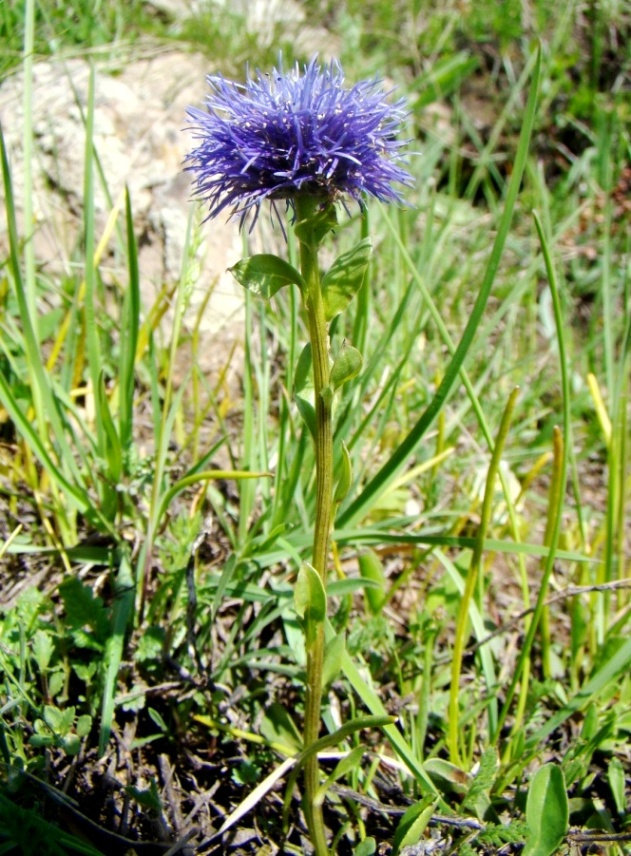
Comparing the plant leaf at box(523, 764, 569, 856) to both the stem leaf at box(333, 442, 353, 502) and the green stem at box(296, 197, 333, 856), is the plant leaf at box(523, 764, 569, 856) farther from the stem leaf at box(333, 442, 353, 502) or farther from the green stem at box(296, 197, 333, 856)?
the stem leaf at box(333, 442, 353, 502)

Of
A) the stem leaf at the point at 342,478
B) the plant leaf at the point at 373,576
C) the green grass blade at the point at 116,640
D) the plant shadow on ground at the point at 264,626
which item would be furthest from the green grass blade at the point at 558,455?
the green grass blade at the point at 116,640

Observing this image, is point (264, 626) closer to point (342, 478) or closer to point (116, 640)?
point (116, 640)

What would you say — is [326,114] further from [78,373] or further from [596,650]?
[596,650]

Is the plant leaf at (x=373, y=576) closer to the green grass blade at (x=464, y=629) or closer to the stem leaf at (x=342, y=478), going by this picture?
the green grass blade at (x=464, y=629)

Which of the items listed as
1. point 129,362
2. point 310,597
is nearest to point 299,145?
point 310,597

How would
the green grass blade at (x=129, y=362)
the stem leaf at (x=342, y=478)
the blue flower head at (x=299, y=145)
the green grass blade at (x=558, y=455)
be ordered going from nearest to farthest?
1. the blue flower head at (x=299, y=145)
2. the stem leaf at (x=342, y=478)
3. the green grass blade at (x=558, y=455)
4. the green grass blade at (x=129, y=362)

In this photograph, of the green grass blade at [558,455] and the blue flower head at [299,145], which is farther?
the green grass blade at [558,455]

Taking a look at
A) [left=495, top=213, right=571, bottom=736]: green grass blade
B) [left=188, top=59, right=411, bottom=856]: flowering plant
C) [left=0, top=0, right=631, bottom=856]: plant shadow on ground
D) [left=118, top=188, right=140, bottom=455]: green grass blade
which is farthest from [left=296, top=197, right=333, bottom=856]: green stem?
[left=118, top=188, right=140, bottom=455]: green grass blade

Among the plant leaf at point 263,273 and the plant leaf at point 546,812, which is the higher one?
the plant leaf at point 263,273
